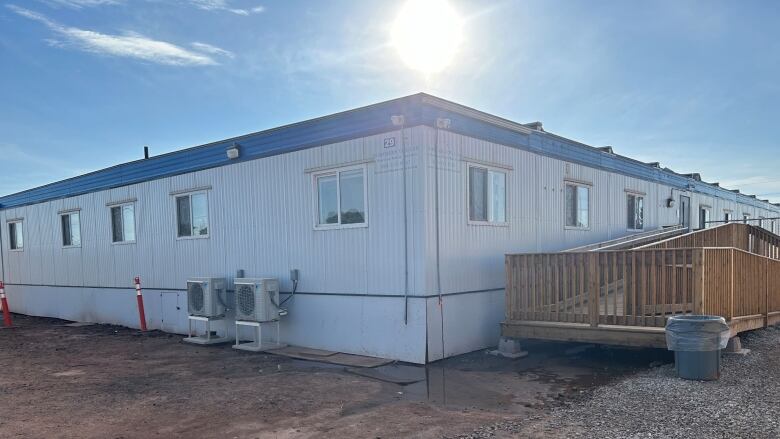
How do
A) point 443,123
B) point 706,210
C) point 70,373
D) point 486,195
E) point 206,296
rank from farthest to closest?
1. point 706,210
2. point 206,296
3. point 486,195
4. point 443,123
5. point 70,373

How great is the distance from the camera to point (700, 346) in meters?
6.44

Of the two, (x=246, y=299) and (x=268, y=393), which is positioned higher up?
(x=246, y=299)

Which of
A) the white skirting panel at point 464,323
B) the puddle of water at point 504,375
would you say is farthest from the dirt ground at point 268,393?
the white skirting panel at point 464,323

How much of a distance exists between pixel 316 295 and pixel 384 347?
164cm

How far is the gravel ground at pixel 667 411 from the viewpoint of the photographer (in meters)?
4.86

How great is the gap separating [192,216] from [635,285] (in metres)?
8.54

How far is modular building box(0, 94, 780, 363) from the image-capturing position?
8.27 m

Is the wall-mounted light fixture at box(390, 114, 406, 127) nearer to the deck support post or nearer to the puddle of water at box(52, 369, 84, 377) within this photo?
the deck support post

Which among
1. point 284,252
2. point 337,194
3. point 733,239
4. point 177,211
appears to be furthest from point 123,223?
point 733,239

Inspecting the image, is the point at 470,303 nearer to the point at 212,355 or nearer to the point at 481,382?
the point at 481,382

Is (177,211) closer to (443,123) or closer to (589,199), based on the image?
(443,123)

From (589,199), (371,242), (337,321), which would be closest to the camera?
(371,242)

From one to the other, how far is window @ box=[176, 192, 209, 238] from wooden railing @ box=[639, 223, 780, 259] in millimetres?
8552

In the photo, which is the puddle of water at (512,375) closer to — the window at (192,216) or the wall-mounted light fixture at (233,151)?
the wall-mounted light fixture at (233,151)
